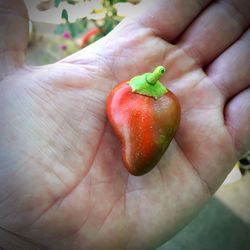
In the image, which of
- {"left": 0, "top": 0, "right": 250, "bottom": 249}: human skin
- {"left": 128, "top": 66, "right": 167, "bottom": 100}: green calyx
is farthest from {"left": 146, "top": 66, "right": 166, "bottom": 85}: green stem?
{"left": 0, "top": 0, "right": 250, "bottom": 249}: human skin

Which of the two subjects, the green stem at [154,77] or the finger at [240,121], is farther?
the finger at [240,121]

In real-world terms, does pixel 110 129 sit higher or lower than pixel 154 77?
lower

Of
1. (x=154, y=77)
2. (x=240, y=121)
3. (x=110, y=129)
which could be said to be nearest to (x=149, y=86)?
(x=154, y=77)

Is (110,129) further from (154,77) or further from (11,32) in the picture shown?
(11,32)

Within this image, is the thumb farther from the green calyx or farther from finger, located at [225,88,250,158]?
finger, located at [225,88,250,158]

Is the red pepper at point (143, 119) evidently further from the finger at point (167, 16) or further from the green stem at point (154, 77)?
the finger at point (167, 16)

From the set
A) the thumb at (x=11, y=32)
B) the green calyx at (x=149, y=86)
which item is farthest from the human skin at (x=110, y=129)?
the green calyx at (x=149, y=86)
